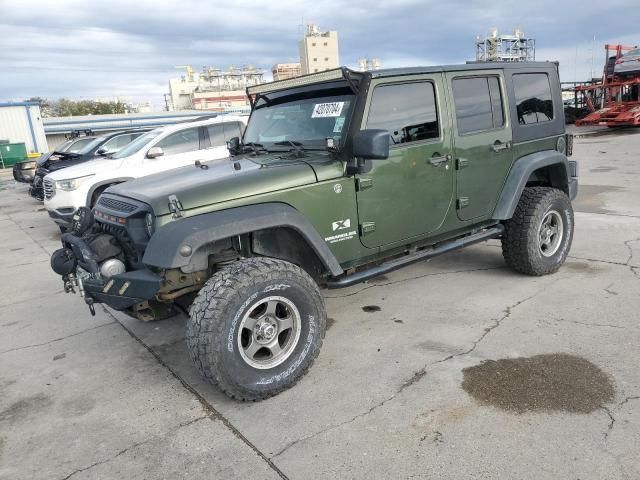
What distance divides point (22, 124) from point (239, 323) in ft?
100

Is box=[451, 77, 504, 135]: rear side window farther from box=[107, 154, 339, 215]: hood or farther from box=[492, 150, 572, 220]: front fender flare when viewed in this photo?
box=[107, 154, 339, 215]: hood

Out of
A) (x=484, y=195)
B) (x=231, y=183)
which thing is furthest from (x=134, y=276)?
(x=484, y=195)

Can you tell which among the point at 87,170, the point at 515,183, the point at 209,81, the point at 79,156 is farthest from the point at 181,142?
the point at 209,81

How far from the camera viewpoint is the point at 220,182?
10.2 feet

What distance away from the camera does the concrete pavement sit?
248 centimetres

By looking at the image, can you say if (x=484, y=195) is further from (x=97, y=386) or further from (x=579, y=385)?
(x=97, y=386)

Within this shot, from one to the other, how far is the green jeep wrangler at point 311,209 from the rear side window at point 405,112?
0.04 ft

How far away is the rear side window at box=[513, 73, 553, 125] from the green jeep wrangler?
2 centimetres

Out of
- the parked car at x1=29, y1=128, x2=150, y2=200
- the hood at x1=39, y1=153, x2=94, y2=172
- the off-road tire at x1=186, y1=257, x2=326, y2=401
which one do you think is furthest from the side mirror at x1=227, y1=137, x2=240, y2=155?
the hood at x1=39, y1=153, x2=94, y2=172

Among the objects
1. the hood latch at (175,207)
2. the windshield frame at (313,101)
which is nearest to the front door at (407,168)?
the windshield frame at (313,101)

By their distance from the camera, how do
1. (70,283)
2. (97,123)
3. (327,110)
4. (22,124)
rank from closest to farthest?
(70,283)
(327,110)
(22,124)
(97,123)

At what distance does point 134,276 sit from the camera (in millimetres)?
2879

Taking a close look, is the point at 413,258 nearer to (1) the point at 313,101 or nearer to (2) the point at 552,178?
(1) the point at 313,101

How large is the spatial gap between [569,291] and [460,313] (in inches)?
43.8
